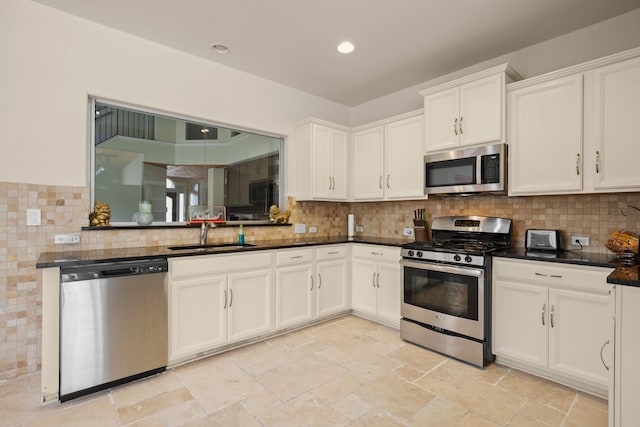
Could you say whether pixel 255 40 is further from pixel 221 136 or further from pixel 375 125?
pixel 375 125

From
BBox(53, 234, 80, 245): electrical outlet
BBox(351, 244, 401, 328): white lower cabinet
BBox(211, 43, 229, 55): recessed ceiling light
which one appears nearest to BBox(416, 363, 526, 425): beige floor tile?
BBox(351, 244, 401, 328): white lower cabinet

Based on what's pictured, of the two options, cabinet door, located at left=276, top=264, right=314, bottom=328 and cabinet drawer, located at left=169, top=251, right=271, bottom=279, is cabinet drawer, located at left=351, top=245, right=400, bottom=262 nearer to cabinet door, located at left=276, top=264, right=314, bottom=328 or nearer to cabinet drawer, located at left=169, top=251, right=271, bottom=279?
cabinet door, located at left=276, top=264, right=314, bottom=328

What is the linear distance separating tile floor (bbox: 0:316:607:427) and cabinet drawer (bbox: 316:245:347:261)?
107 cm

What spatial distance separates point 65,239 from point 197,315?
1178mm

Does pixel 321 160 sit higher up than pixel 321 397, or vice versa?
pixel 321 160

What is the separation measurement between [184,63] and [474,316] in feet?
11.6

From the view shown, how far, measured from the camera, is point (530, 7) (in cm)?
242

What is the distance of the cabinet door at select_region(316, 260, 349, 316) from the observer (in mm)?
3600

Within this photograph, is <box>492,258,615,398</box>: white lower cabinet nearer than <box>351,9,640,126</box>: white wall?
Yes

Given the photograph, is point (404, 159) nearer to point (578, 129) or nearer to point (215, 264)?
point (578, 129)

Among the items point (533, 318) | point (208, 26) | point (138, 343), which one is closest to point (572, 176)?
point (533, 318)

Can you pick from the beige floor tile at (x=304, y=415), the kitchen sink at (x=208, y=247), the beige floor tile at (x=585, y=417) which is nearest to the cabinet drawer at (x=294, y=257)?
the kitchen sink at (x=208, y=247)

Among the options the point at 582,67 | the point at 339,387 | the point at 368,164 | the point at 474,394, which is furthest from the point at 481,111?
the point at 339,387

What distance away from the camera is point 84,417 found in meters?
1.94
